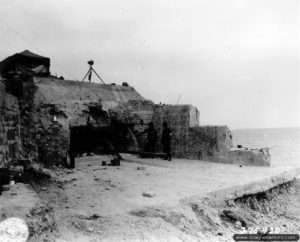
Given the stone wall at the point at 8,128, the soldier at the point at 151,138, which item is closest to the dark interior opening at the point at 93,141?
the soldier at the point at 151,138

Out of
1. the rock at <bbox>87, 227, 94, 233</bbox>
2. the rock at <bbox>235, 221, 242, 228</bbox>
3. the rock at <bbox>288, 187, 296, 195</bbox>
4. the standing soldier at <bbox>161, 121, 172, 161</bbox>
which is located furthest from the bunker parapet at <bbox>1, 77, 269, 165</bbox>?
the rock at <bbox>87, 227, 94, 233</bbox>

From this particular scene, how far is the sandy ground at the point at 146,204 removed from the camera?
12.5 ft

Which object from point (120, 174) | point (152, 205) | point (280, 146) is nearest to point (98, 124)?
point (120, 174)

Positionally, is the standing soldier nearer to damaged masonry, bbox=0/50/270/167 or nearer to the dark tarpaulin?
damaged masonry, bbox=0/50/270/167

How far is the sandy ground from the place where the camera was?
382 cm

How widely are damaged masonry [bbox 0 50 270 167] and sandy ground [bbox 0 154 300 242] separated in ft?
3.08

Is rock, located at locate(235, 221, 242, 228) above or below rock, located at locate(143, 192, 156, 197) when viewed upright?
below

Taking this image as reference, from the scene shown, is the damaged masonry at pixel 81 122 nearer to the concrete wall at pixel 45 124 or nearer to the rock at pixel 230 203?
the concrete wall at pixel 45 124

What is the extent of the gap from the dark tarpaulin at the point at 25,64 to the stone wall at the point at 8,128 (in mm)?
4913

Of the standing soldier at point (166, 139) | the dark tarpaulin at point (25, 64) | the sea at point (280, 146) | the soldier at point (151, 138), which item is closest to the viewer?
the standing soldier at point (166, 139)

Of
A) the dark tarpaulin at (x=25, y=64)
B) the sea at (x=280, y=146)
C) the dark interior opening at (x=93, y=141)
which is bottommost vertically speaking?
the sea at (x=280, y=146)

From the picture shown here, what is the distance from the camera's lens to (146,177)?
6.44 meters

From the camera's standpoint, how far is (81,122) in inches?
345

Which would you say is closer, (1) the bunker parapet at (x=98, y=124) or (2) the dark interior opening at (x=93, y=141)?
(1) the bunker parapet at (x=98, y=124)
